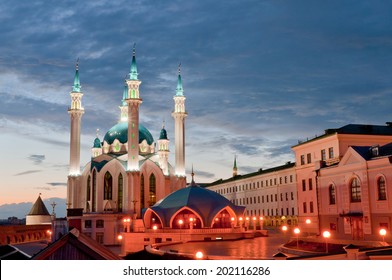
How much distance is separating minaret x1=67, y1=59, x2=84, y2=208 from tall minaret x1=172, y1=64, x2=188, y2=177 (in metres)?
12.5

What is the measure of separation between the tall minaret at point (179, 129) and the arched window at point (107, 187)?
910 centimetres

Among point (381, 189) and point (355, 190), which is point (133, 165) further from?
point (381, 189)

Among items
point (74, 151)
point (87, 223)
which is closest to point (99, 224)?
point (87, 223)

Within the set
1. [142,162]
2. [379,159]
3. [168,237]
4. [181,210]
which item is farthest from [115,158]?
[379,159]

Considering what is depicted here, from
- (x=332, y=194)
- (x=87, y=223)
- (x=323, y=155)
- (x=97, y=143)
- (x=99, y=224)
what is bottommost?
(x=99, y=224)

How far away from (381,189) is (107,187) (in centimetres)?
3819

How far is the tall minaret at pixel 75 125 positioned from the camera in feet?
211

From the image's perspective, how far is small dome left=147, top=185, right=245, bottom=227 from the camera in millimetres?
45219

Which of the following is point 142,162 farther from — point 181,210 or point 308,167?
point 308,167

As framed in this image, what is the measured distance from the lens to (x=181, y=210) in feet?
148

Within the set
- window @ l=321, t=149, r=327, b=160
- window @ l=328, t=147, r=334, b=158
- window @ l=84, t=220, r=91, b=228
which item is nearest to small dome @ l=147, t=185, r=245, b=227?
window @ l=321, t=149, r=327, b=160

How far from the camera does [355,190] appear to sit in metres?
33.0

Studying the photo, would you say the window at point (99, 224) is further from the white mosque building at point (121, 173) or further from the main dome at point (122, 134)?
the main dome at point (122, 134)
